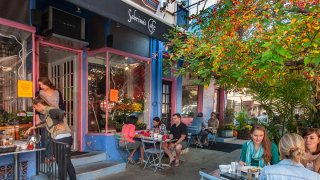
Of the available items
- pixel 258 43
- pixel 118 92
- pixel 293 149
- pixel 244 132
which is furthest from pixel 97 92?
pixel 244 132

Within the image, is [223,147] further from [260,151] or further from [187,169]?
[260,151]

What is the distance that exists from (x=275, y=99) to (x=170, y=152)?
116 inches

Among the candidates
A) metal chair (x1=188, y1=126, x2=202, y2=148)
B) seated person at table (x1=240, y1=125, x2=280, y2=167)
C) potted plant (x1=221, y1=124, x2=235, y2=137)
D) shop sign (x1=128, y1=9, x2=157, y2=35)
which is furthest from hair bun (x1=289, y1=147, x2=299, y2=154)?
potted plant (x1=221, y1=124, x2=235, y2=137)

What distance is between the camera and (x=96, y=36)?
6.20m

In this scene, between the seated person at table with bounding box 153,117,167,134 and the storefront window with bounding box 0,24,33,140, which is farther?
the seated person at table with bounding box 153,117,167,134

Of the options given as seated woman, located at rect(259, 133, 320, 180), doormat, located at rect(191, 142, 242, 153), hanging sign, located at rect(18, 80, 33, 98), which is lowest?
doormat, located at rect(191, 142, 242, 153)

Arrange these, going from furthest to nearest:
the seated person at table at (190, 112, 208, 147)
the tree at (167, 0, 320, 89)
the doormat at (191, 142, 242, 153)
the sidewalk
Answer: the seated person at table at (190, 112, 208, 147), the doormat at (191, 142, 242, 153), the sidewalk, the tree at (167, 0, 320, 89)

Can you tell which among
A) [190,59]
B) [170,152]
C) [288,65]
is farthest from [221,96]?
[288,65]

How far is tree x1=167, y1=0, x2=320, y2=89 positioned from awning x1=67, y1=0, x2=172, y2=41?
0.62 m

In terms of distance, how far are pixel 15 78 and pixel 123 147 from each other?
9.74ft

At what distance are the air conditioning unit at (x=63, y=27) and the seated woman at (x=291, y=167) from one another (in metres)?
4.59

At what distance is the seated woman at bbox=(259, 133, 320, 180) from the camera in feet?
6.79

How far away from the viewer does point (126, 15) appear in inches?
173

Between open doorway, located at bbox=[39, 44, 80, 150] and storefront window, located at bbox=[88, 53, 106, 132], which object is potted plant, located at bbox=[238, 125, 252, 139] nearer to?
storefront window, located at bbox=[88, 53, 106, 132]
